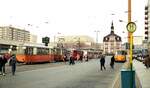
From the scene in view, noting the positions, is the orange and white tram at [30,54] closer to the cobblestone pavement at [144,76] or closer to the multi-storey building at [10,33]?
the cobblestone pavement at [144,76]

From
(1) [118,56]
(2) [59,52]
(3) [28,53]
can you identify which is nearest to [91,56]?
(1) [118,56]

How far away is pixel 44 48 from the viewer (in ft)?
218

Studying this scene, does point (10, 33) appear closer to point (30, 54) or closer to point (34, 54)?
point (34, 54)

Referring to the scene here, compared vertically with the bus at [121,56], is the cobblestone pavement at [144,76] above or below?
below

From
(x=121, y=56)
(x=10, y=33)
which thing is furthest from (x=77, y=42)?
(x=121, y=56)

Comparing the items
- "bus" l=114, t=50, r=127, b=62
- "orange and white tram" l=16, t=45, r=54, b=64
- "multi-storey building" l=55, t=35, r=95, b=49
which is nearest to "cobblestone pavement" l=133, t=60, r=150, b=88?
"orange and white tram" l=16, t=45, r=54, b=64

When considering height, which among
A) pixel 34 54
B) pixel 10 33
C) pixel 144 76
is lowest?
pixel 144 76

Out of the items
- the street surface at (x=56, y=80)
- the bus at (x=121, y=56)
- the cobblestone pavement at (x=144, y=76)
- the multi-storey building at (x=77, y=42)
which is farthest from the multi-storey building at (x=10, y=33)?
the street surface at (x=56, y=80)

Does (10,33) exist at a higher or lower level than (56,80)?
higher

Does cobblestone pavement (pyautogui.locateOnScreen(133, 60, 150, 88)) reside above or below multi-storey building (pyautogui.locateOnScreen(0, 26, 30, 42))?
below

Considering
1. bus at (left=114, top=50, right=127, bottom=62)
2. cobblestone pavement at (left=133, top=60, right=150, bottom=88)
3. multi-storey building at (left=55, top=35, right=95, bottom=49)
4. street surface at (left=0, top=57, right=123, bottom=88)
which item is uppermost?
multi-storey building at (left=55, top=35, right=95, bottom=49)

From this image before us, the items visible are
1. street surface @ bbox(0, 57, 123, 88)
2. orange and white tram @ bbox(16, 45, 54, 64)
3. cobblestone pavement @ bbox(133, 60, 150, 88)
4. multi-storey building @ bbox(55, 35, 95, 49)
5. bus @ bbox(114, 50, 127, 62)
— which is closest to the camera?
street surface @ bbox(0, 57, 123, 88)

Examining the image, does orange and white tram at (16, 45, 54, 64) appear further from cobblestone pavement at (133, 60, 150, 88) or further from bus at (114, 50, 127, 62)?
bus at (114, 50, 127, 62)

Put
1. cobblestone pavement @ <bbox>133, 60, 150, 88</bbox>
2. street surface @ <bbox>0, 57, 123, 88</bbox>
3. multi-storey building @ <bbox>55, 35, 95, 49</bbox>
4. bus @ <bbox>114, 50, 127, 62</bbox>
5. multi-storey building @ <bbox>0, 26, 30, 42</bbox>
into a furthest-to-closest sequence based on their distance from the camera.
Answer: multi-storey building @ <bbox>55, 35, 95, 49</bbox> → multi-storey building @ <bbox>0, 26, 30, 42</bbox> → bus @ <bbox>114, 50, 127, 62</bbox> → cobblestone pavement @ <bbox>133, 60, 150, 88</bbox> → street surface @ <bbox>0, 57, 123, 88</bbox>
